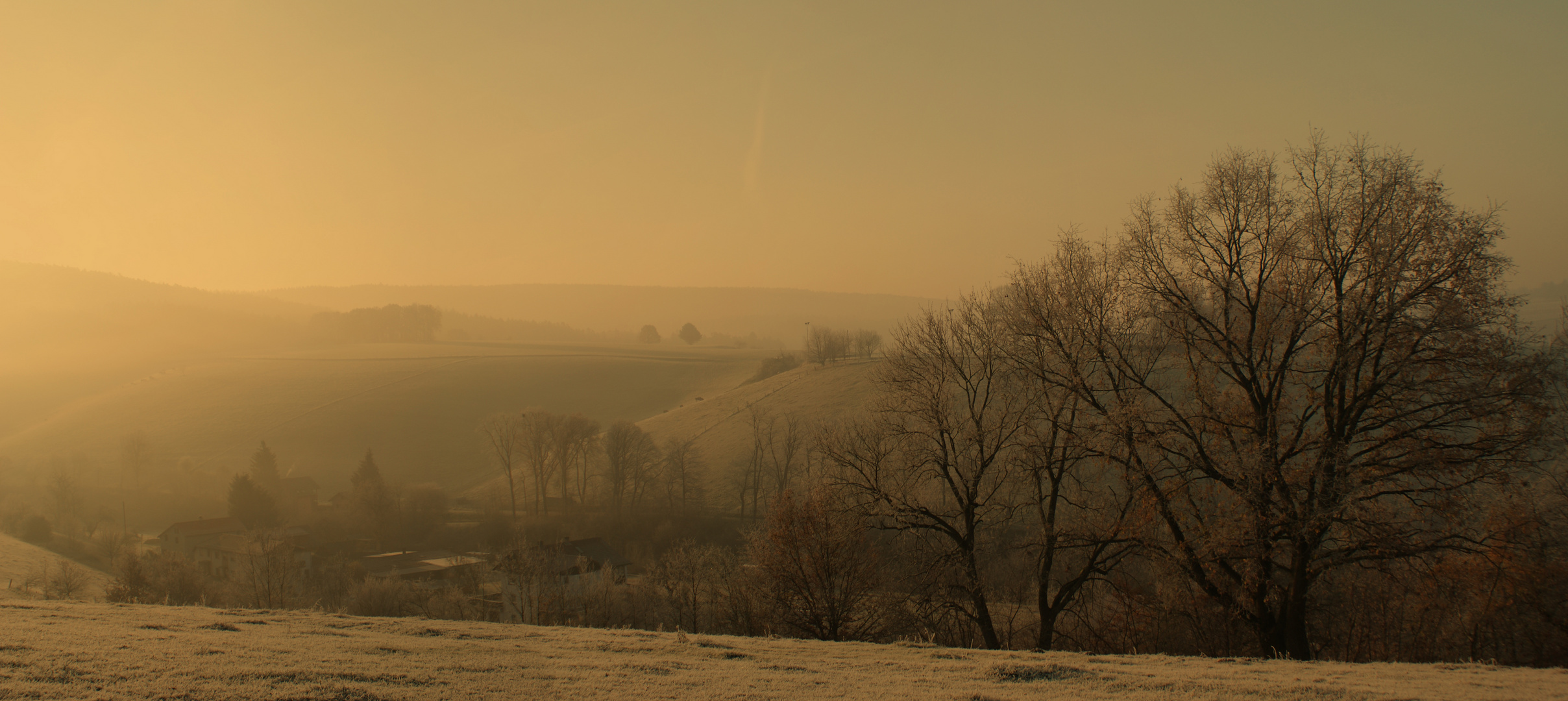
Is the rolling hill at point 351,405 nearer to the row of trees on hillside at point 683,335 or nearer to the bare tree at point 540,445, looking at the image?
the bare tree at point 540,445

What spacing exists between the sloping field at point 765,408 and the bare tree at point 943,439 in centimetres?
4110

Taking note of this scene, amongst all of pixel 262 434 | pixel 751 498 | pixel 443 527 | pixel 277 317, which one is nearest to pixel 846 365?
pixel 751 498

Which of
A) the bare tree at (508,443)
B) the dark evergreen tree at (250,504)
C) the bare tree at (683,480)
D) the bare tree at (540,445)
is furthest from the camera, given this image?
the bare tree at (508,443)

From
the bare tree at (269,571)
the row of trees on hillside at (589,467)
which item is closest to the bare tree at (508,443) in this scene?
the row of trees on hillside at (589,467)

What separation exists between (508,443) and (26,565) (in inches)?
1267

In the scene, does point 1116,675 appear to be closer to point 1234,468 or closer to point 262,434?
point 1234,468

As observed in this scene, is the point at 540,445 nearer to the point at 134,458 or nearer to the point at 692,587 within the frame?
the point at 692,587

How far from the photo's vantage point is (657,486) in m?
63.9

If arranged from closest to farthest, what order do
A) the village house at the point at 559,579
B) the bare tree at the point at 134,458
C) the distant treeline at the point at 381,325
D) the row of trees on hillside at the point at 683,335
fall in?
the village house at the point at 559,579 < the bare tree at the point at 134,458 < the distant treeline at the point at 381,325 < the row of trees on hillside at the point at 683,335

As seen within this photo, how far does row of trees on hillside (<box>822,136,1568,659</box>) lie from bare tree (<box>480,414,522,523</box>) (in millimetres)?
54515

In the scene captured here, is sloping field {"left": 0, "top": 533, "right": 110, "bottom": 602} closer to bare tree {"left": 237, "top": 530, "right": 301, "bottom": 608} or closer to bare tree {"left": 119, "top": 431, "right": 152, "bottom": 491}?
bare tree {"left": 237, "top": 530, "right": 301, "bottom": 608}

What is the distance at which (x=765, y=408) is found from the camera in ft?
241

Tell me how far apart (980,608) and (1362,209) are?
11.8 meters

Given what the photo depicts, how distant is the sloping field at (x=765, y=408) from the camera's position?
67375mm
